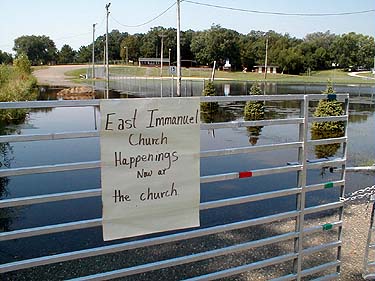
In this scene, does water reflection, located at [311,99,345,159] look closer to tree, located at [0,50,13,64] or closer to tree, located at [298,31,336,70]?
tree, located at [298,31,336,70]

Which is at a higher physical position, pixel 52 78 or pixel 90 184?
pixel 52 78

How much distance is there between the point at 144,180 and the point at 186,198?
0.40 m

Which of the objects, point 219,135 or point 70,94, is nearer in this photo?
point 219,135

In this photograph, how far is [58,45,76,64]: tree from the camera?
134000 mm

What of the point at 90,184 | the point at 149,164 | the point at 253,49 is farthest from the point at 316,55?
the point at 149,164

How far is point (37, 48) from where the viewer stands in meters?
129

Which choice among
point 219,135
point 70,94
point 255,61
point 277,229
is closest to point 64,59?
point 255,61

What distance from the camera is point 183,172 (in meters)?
3.14

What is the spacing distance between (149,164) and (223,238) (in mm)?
3259

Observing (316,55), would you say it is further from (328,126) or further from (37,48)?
(328,126)

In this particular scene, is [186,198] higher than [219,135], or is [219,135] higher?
[186,198]

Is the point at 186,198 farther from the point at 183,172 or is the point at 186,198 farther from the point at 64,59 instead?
the point at 64,59

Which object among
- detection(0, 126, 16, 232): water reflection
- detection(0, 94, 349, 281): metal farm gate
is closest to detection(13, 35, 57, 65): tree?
detection(0, 126, 16, 232): water reflection

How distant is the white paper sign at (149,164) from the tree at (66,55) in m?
139
